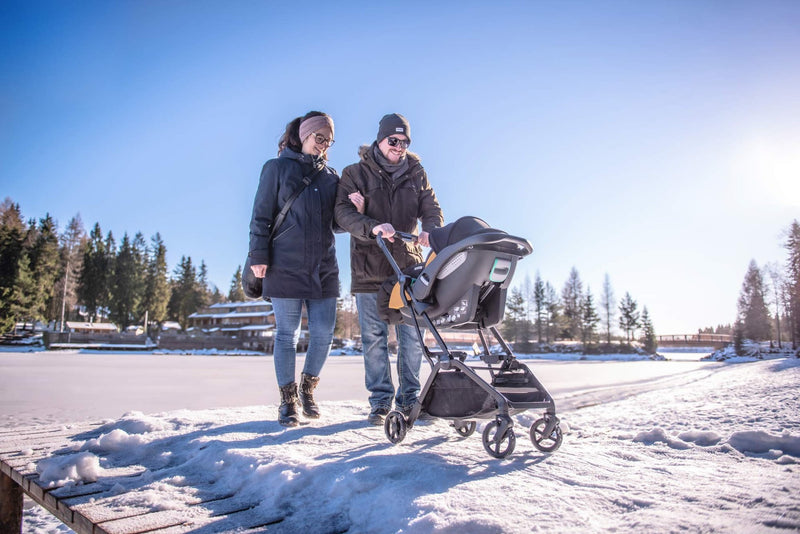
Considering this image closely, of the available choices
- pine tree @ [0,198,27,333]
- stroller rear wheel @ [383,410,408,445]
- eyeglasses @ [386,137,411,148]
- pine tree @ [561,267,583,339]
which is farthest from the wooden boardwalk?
pine tree @ [561,267,583,339]

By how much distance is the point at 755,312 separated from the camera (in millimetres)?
44906

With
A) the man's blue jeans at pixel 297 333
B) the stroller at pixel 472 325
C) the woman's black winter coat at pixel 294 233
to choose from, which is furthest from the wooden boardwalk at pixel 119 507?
the woman's black winter coat at pixel 294 233

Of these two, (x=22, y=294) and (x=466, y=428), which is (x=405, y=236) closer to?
(x=466, y=428)

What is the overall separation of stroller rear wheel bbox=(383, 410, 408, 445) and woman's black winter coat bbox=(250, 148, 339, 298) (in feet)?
3.91

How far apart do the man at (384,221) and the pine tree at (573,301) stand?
59.4m

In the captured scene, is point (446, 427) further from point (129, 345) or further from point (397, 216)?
point (129, 345)

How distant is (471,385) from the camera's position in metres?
2.04

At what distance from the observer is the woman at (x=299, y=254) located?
9.82 feet

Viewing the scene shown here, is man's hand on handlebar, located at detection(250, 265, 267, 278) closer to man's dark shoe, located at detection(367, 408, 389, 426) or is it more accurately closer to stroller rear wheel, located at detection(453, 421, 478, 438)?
man's dark shoe, located at detection(367, 408, 389, 426)

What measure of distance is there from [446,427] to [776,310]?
52.7 m

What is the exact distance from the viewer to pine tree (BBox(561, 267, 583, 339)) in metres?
57.5

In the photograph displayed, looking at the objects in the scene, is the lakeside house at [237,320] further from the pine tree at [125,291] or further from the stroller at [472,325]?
the stroller at [472,325]

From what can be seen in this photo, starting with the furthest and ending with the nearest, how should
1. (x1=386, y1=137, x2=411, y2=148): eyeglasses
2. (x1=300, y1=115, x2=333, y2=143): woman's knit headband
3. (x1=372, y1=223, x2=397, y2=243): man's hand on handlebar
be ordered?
(x1=300, y1=115, x2=333, y2=143): woman's knit headband
(x1=386, y1=137, x2=411, y2=148): eyeglasses
(x1=372, y1=223, x2=397, y2=243): man's hand on handlebar

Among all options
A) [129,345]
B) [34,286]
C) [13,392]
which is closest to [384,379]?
[13,392]
